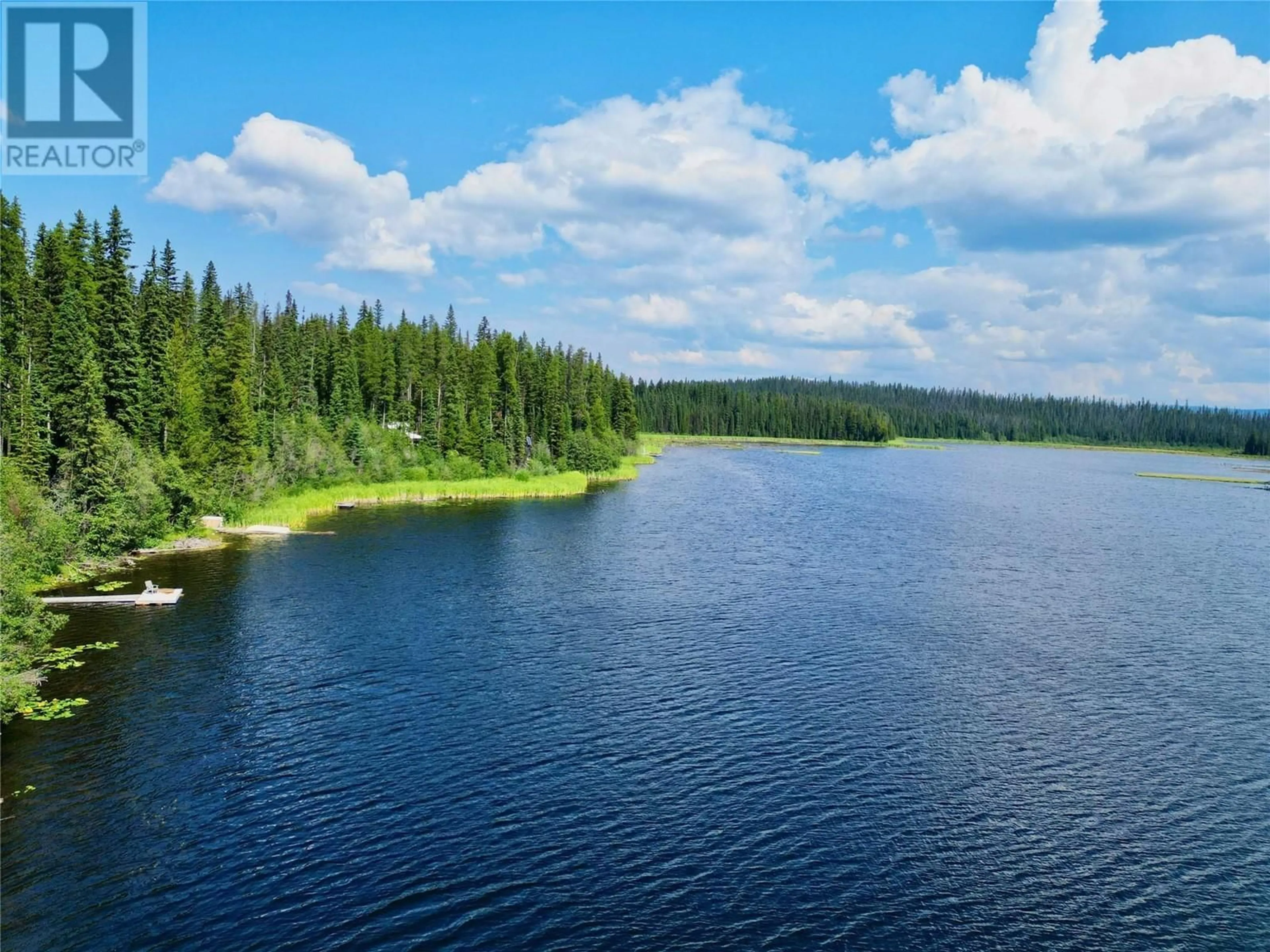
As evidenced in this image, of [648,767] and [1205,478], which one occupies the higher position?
[1205,478]

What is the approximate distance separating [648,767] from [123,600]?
4176cm

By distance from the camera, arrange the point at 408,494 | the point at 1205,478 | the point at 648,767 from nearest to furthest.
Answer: the point at 648,767 → the point at 408,494 → the point at 1205,478

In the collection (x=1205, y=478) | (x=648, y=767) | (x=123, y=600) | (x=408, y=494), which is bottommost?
(x=648, y=767)

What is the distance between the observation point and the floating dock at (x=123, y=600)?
180 ft

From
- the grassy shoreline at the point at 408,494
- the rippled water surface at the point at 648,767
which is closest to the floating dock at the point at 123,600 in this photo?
the rippled water surface at the point at 648,767

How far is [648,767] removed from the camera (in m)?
34.0

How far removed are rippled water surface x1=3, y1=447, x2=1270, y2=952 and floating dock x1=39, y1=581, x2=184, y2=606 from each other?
117 centimetres

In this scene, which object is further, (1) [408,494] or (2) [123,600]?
(1) [408,494]

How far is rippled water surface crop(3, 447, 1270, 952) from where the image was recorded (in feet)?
80.9

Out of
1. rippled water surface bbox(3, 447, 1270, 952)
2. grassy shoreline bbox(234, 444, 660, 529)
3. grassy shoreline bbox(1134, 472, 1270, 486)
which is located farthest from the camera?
grassy shoreline bbox(1134, 472, 1270, 486)

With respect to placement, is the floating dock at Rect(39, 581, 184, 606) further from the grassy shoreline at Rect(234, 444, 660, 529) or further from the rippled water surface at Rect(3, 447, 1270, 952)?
the grassy shoreline at Rect(234, 444, 660, 529)

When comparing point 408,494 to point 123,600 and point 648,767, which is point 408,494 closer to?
point 123,600

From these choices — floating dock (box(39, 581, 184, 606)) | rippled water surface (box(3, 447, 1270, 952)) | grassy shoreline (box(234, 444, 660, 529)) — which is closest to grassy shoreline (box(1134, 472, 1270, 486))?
grassy shoreline (box(234, 444, 660, 529))

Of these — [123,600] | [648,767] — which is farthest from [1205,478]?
[123,600]
